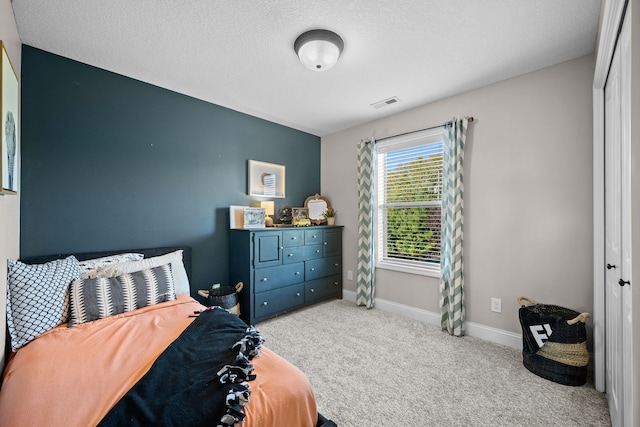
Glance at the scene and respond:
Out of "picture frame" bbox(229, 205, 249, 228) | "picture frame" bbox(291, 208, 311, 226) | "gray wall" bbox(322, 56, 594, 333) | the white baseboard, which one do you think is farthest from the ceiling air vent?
the white baseboard

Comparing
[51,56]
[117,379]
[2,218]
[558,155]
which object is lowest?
[117,379]

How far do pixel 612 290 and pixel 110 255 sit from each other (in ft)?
11.8

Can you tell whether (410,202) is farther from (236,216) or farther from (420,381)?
(236,216)

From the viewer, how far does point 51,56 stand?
2.21 metres

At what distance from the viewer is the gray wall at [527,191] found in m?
2.20

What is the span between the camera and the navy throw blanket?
0.97 m

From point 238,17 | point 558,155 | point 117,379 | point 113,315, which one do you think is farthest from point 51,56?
point 558,155

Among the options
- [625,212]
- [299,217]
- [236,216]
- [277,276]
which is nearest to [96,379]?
[277,276]

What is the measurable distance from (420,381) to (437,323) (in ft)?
3.83

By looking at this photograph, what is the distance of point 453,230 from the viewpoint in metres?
2.82

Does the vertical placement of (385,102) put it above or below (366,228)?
above

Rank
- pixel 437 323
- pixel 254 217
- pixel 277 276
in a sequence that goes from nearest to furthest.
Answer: pixel 437 323, pixel 277 276, pixel 254 217

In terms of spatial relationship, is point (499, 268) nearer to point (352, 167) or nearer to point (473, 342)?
point (473, 342)

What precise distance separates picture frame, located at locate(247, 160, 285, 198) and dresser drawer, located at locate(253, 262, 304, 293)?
971 millimetres
